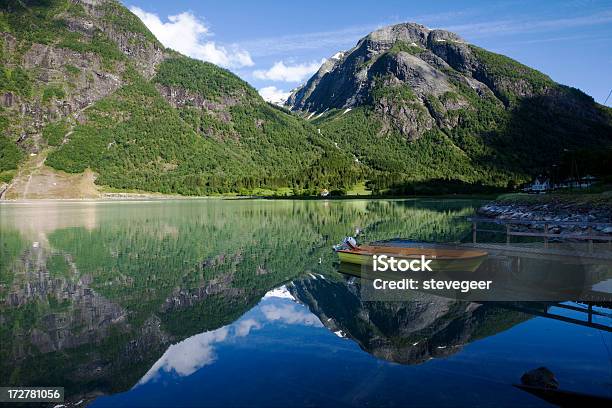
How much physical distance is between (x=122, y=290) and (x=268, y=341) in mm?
12118

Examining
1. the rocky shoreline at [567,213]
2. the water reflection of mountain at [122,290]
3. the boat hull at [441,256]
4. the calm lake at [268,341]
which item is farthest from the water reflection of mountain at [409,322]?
the rocky shoreline at [567,213]

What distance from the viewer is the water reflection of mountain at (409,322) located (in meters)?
17.1

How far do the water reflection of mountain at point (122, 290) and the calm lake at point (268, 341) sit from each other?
10 cm

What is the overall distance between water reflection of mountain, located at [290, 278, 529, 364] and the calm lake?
0.09 m

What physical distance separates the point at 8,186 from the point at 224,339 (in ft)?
681

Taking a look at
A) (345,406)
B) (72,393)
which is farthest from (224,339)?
(345,406)

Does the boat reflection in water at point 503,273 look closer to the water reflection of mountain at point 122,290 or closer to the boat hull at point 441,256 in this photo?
the boat hull at point 441,256

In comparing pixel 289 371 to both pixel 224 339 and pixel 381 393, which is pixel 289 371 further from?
pixel 224 339

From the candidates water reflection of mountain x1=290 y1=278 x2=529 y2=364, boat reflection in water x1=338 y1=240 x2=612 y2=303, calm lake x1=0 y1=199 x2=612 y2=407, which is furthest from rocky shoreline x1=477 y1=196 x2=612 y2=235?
calm lake x1=0 y1=199 x2=612 y2=407

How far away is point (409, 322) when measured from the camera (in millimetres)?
20031

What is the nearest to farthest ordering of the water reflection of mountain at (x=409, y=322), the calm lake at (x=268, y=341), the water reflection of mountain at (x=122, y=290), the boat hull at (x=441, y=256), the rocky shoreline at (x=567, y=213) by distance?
1. the calm lake at (x=268, y=341)
2. the water reflection of mountain at (x=122, y=290)
3. the water reflection of mountain at (x=409, y=322)
4. the boat hull at (x=441, y=256)
5. the rocky shoreline at (x=567, y=213)

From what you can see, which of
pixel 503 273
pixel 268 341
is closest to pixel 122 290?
pixel 268 341

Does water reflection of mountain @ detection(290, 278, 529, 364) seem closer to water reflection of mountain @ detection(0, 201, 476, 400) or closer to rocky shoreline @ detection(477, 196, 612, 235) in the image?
water reflection of mountain @ detection(0, 201, 476, 400)

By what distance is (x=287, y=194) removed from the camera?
7653 inches
